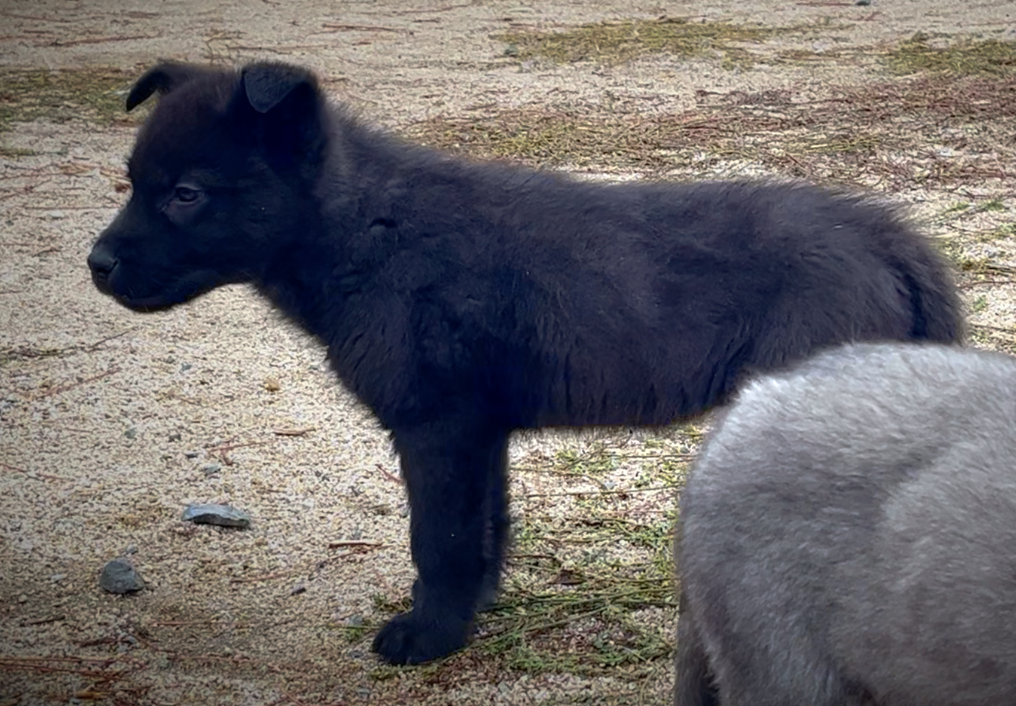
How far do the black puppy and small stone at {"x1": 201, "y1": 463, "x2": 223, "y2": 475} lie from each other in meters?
1.19

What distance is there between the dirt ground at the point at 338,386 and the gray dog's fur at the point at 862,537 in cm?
124

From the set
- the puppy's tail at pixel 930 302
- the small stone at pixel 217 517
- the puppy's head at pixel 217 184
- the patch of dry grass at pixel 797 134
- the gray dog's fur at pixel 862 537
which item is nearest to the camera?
the gray dog's fur at pixel 862 537

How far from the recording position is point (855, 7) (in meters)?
12.8

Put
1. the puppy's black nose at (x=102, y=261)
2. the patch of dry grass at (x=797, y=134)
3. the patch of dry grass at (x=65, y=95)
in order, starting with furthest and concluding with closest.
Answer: the patch of dry grass at (x=65, y=95) < the patch of dry grass at (x=797, y=134) < the puppy's black nose at (x=102, y=261)

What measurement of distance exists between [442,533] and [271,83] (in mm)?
1440

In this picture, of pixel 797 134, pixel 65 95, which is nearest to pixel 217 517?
pixel 797 134

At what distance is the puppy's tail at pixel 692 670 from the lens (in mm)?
3285

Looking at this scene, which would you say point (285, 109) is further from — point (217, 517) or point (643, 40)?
point (643, 40)

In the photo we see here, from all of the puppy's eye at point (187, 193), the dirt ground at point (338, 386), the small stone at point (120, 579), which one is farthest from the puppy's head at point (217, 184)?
the small stone at point (120, 579)

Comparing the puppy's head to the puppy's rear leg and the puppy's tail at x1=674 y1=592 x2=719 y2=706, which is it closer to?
the puppy's rear leg

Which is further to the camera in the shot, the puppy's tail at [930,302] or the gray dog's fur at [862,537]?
the puppy's tail at [930,302]

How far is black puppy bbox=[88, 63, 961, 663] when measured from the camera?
13.6 feet

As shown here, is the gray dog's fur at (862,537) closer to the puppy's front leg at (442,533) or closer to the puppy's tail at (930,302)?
the puppy's tail at (930,302)

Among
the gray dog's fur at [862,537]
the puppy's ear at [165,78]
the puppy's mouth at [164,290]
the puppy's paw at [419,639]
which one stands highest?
the puppy's ear at [165,78]
